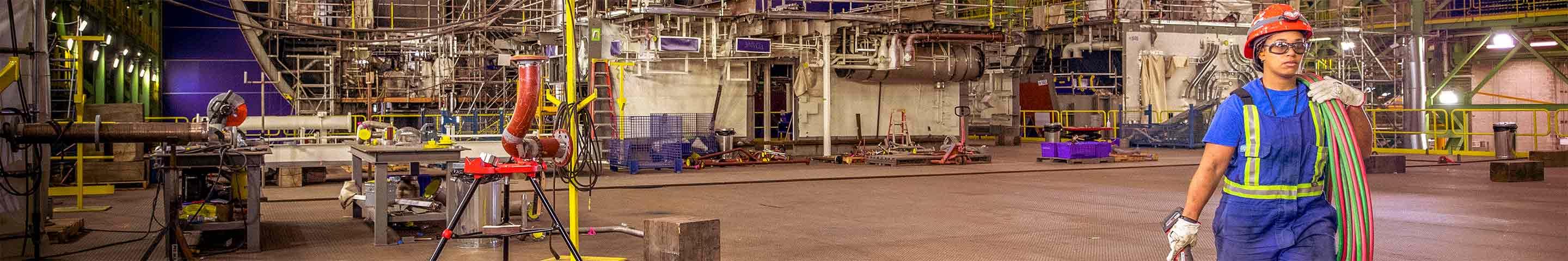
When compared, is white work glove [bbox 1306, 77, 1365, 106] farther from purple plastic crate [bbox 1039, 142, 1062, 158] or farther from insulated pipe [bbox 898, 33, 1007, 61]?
insulated pipe [bbox 898, 33, 1007, 61]

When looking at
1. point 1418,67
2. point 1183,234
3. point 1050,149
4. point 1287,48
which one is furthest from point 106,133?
point 1418,67

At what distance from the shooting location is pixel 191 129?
25.9ft

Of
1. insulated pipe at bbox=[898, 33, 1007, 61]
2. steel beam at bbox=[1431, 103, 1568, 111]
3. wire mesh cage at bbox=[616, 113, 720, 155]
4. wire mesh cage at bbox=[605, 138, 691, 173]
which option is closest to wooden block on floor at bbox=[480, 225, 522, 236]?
wire mesh cage at bbox=[605, 138, 691, 173]

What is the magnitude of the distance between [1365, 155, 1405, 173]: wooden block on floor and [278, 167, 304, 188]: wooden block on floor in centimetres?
1552

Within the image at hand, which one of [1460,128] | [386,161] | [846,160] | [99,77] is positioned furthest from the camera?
[1460,128]

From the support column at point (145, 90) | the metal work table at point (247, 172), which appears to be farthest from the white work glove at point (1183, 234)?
the support column at point (145, 90)

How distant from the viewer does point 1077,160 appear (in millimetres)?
22453

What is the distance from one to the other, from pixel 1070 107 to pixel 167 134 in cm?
2802

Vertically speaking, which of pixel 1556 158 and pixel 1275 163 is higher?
pixel 1275 163

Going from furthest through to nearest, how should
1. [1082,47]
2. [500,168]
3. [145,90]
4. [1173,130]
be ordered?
[1082,47] < [1173,130] < [145,90] < [500,168]

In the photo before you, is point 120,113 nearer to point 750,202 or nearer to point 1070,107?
point 750,202

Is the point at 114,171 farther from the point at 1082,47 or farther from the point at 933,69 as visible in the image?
the point at 1082,47

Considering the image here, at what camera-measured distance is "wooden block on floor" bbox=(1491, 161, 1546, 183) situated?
16.4m

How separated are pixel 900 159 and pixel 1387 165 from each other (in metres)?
7.74
